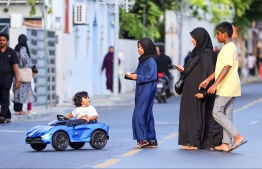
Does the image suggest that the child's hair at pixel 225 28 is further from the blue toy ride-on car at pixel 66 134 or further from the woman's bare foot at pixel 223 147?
the blue toy ride-on car at pixel 66 134

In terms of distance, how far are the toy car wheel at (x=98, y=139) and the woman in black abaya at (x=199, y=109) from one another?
4.34 feet

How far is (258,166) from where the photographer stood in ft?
48.3

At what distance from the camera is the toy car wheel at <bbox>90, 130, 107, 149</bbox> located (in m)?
17.6

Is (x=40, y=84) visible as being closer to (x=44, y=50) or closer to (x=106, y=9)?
(x=44, y=50)

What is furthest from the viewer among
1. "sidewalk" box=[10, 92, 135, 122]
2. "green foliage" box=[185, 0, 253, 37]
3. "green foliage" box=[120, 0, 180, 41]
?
"green foliage" box=[120, 0, 180, 41]

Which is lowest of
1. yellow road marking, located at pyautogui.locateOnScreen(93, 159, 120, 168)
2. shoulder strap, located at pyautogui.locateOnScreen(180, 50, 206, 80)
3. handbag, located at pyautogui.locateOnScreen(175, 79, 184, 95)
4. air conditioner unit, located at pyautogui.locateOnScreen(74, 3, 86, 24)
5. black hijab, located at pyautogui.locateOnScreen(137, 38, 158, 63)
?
yellow road marking, located at pyautogui.locateOnScreen(93, 159, 120, 168)

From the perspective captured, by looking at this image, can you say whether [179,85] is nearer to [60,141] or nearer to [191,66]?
[191,66]

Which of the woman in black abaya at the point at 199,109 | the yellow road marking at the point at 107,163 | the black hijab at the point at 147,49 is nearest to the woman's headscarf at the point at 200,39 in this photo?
the woman in black abaya at the point at 199,109

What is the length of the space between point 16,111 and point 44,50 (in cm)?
656

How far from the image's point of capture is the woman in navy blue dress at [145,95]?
17.5 meters

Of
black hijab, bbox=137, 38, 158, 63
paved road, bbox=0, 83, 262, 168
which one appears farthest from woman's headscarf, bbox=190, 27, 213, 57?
paved road, bbox=0, 83, 262, 168

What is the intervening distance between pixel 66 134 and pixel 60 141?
133 millimetres

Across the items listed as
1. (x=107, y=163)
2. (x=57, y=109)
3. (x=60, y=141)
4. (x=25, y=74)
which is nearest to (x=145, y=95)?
(x=60, y=141)

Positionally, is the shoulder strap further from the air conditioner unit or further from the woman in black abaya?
the air conditioner unit
